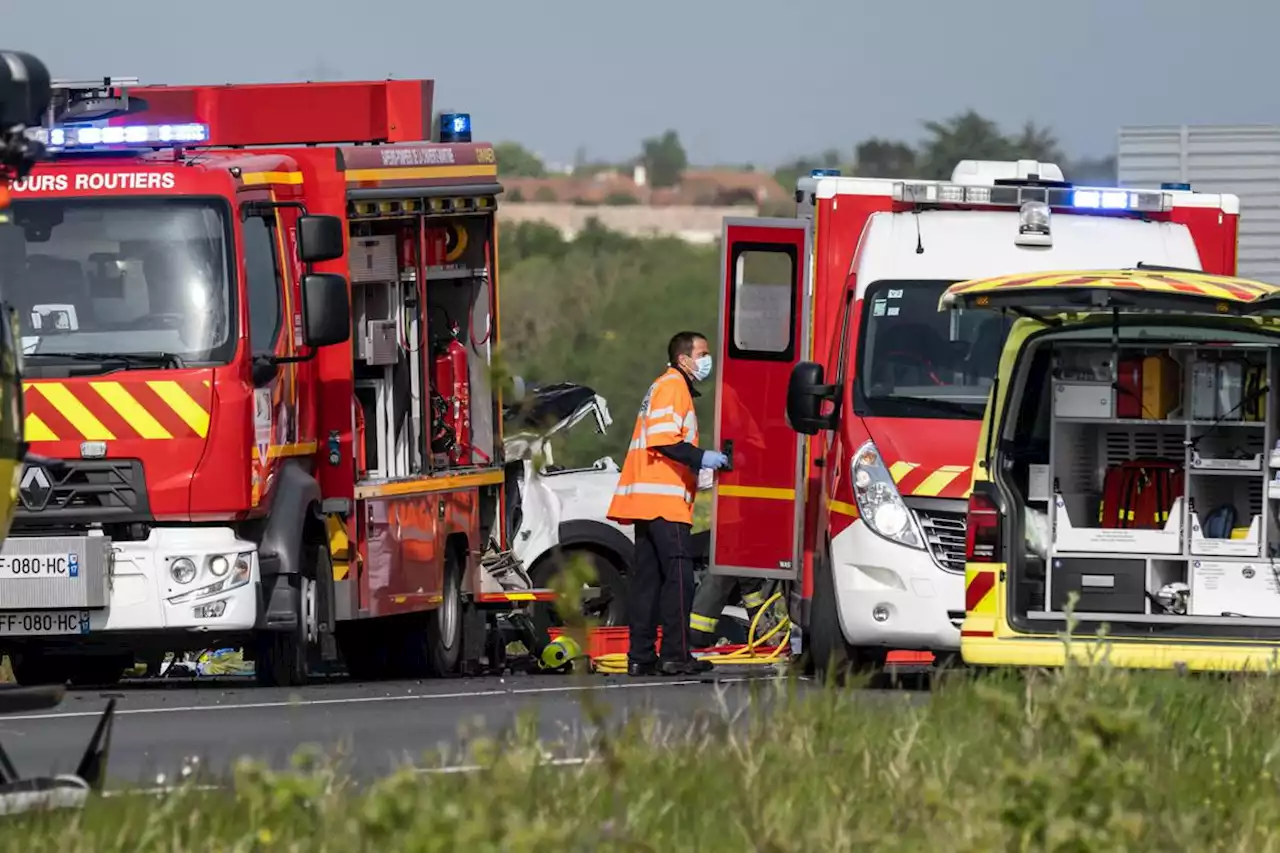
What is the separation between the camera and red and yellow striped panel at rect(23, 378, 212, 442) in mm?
13617

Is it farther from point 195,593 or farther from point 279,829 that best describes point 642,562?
point 279,829

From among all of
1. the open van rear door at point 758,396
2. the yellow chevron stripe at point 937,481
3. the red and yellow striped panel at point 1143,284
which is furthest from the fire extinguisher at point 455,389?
the red and yellow striped panel at point 1143,284

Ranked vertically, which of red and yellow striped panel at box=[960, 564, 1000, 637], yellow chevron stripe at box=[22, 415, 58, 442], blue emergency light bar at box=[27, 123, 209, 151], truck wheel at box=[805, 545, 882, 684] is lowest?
truck wheel at box=[805, 545, 882, 684]

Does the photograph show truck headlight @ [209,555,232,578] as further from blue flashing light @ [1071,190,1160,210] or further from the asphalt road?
blue flashing light @ [1071,190,1160,210]

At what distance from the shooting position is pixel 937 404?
13.9 m

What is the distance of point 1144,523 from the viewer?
1261 centimetres

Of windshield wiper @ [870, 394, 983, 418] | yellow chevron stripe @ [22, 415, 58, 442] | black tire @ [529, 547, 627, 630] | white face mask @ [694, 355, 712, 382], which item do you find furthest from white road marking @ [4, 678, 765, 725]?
black tire @ [529, 547, 627, 630]

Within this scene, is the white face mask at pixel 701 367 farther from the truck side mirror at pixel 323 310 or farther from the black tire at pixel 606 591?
the black tire at pixel 606 591

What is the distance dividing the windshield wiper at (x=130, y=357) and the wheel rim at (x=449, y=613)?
393 cm

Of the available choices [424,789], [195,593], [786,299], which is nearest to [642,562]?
[786,299]

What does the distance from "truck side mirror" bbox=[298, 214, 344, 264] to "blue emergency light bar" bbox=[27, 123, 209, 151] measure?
0.79 m

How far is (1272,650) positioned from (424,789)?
5.53m

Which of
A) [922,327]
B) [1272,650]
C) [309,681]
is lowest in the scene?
[309,681]

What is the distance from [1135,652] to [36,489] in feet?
18.3
